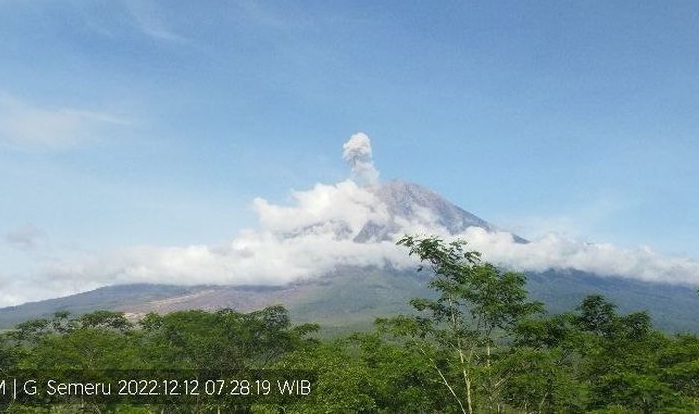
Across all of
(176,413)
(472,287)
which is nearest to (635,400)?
(472,287)

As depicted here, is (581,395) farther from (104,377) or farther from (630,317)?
(104,377)

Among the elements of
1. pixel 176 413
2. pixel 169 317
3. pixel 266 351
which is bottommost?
pixel 176 413

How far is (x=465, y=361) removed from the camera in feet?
120

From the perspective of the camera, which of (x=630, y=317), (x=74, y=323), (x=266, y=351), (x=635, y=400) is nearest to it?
(x=635, y=400)

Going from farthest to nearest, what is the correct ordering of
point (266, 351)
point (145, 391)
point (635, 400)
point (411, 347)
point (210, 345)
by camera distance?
point (266, 351), point (210, 345), point (145, 391), point (411, 347), point (635, 400)

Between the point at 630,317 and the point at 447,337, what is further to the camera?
the point at 630,317

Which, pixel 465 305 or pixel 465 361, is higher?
pixel 465 305

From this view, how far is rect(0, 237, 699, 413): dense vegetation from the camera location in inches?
1374

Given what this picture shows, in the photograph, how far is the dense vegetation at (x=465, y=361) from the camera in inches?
1374

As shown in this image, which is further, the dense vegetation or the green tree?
the green tree

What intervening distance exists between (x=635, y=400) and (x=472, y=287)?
39.0ft

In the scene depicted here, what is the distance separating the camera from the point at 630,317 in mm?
53750

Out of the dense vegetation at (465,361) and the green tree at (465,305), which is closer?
the dense vegetation at (465,361)

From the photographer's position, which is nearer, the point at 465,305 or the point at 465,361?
the point at 465,361
